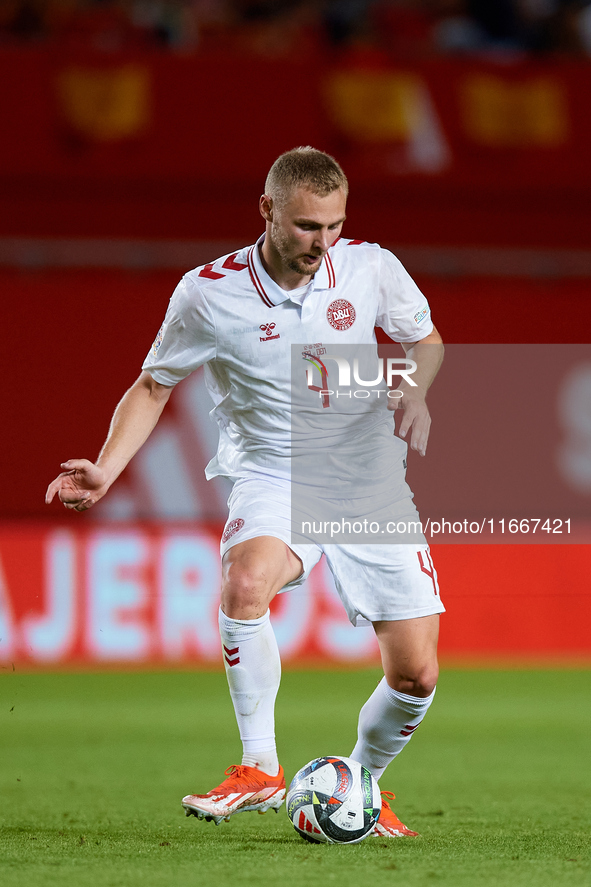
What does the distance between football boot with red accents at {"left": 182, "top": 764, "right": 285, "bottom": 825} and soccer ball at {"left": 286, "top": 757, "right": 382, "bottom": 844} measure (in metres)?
0.07

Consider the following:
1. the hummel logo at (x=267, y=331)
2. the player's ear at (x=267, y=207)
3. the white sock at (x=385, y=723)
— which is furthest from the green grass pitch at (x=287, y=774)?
the player's ear at (x=267, y=207)

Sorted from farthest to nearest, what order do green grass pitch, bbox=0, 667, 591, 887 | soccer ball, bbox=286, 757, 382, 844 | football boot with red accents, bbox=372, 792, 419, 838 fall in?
1. football boot with red accents, bbox=372, 792, 419, 838
2. soccer ball, bbox=286, 757, 382, 844
3. green grass pitch, bbox=0, 667, 591, 887

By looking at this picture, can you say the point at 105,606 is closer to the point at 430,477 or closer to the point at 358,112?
the point at 430,477

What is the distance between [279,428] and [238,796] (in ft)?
4.02

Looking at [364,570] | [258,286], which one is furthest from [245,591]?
[258,286]

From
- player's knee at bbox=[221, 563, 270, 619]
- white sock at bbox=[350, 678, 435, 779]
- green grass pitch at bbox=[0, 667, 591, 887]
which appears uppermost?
player's knee at bbox=[221, 563, 270, 619]

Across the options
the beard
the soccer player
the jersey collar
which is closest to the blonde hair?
the soccer player

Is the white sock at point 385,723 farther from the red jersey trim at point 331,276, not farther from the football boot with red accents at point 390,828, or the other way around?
the red jersey trim at point 331,276

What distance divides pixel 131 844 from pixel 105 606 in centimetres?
469

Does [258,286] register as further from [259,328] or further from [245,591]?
[245,591]

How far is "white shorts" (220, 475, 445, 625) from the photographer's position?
13.6 feet

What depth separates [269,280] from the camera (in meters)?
4.25

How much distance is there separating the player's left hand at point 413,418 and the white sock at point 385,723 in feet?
2.87

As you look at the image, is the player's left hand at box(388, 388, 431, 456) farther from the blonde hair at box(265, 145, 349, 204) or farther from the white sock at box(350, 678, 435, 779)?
the white sock at box(350, 678, 435, 779)
